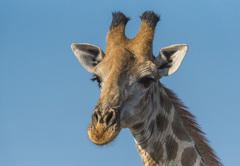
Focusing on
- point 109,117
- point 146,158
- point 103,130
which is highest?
point 109,117

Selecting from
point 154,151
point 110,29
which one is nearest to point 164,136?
point 154,151

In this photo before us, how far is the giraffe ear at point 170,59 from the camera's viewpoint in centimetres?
697

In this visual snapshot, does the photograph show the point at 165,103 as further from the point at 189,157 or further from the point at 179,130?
the point at 189,157

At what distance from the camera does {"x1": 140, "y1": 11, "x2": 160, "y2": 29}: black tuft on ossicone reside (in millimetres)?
7492

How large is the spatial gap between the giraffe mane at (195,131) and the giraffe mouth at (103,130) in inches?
106

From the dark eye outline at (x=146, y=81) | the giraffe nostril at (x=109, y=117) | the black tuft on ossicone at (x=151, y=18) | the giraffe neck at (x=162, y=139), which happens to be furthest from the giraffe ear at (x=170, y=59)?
the giraffe nostril at (x=109, y=117)

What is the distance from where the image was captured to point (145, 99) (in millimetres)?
6688

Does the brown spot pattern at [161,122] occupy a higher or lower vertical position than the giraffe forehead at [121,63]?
lower

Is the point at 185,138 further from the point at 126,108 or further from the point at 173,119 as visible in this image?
the point at 126,108

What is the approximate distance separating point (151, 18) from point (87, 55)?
1.99 m

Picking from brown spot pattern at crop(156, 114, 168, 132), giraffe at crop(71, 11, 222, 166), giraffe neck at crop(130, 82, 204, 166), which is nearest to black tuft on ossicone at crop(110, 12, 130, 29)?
giraffe at crop(71, 11, 222, 166)

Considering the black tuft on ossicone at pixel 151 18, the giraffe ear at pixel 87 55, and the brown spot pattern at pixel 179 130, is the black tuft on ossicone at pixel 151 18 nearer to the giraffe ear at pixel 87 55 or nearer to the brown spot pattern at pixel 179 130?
the giraffe ear at pixel 87 55

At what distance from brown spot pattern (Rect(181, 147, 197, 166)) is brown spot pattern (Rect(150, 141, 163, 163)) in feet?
1.77

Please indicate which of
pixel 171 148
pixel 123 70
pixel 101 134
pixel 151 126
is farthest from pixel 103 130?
pixel 171 148
